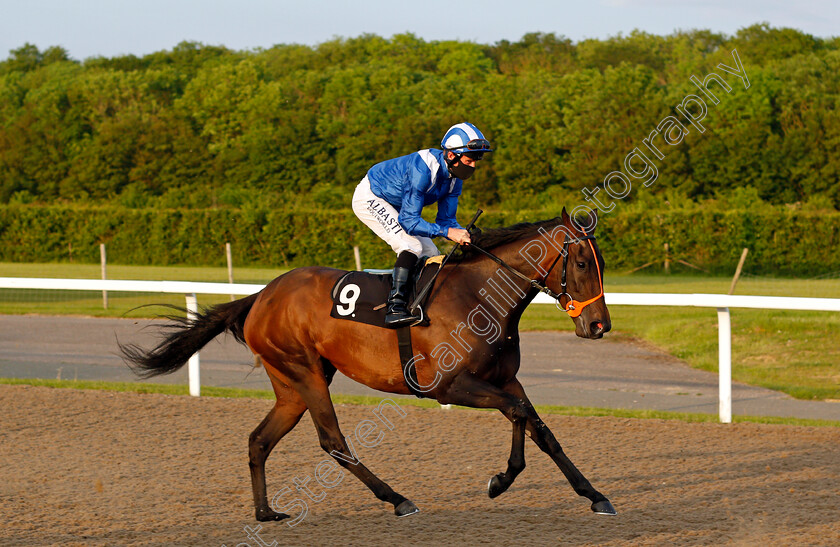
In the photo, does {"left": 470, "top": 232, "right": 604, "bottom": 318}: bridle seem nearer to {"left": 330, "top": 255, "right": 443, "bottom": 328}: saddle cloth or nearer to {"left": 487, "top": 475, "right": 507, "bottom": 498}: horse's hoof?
{"left": 330, "top": 255, "right": 443, "bottom": 328}: saddle cloth

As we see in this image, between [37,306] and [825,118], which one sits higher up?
[825,118]

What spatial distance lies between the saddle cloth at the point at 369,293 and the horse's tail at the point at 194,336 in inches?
29.5

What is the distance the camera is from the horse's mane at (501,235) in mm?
4492

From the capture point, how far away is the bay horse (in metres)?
4.28

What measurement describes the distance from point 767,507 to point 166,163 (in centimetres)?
A: 3586

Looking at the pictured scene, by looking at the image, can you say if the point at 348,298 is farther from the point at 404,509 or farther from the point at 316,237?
the point at 316,237

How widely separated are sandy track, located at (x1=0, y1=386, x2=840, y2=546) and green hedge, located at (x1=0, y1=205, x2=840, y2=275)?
17.9 meters

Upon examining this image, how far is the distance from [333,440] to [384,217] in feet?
3.92

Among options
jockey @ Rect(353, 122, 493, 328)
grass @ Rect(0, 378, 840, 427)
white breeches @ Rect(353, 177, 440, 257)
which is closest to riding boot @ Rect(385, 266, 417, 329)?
jockey @ Rect(353, 122, 493, 328)

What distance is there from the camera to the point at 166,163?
123 ft

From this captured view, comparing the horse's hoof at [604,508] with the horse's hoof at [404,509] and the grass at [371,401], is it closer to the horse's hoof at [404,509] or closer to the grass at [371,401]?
the horse's hoof at [404,509]

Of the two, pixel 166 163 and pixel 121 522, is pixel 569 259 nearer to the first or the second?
pixel 121 522

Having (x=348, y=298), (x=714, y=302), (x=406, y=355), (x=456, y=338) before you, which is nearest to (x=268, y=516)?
(x=406, y=355)

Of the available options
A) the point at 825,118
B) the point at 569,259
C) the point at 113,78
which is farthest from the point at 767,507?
the point at 113,78
